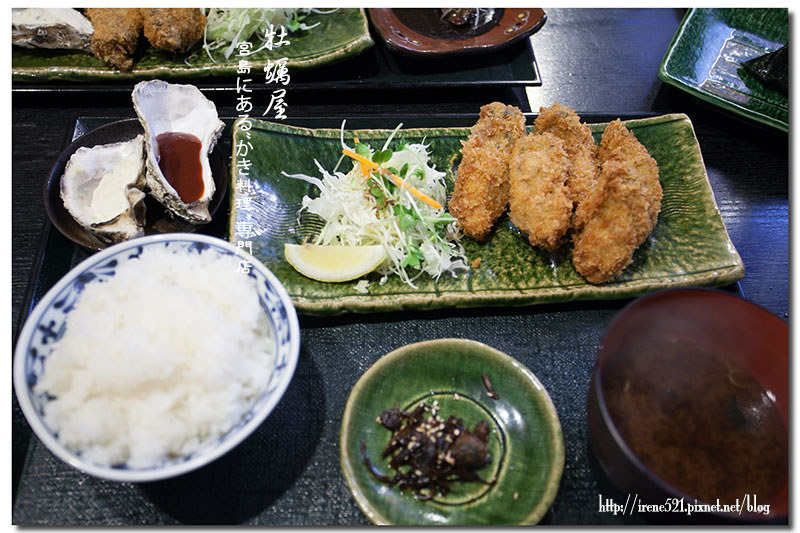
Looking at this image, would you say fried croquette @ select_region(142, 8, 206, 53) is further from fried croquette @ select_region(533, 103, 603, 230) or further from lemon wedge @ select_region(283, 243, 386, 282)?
fried croquette @ select_region(533, 103, 603, 230)

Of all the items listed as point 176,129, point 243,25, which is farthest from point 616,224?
point 243,25

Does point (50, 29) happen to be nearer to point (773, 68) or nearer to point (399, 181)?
point (399, 181)

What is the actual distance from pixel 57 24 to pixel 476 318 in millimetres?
3005

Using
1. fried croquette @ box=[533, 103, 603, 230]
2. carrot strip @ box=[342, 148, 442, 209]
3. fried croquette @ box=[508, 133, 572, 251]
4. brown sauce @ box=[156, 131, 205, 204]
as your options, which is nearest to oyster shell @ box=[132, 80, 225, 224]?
brown sauce @ box=[156, 131, 205, 204]

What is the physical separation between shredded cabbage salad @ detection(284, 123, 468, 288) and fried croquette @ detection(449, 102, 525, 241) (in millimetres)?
99

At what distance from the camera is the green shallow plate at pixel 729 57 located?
11.6 ft

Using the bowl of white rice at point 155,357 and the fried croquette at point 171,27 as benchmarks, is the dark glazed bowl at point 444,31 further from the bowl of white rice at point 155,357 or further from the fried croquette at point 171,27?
the bowl of white rice at point 155,357

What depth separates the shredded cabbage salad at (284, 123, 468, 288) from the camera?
8.72ft

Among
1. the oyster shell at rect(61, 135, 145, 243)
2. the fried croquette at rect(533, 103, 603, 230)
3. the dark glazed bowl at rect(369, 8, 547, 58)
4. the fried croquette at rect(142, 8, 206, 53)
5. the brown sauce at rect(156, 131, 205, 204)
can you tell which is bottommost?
the oyster shell at rect(61, 135, 145, 243)

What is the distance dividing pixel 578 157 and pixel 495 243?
636 mm

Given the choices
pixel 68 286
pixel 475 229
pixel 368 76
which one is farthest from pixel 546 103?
pixel 68 286

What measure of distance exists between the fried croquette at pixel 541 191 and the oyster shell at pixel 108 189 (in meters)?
1.81

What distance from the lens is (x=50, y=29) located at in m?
3.28

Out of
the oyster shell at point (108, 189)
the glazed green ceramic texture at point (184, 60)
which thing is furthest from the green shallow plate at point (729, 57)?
the oyster shell at point (108, 189)
